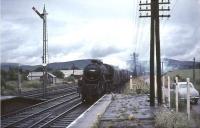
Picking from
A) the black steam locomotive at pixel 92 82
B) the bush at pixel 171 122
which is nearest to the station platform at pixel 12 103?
the black steam locomotive at pixel 92 82

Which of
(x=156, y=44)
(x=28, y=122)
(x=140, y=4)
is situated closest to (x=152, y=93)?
(x=156, y=44)

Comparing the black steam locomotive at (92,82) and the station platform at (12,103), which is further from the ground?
the black steam locomotive at (92,82)

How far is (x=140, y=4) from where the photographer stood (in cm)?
3347

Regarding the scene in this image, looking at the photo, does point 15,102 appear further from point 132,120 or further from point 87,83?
point 132,120

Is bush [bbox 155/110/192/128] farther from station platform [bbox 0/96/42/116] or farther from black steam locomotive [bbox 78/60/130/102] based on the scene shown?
black steam locomotive [bbox 78/60/130/102]

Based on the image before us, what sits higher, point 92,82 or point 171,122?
point 92,82

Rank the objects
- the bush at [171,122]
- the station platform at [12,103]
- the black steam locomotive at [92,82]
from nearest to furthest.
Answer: the bush at [171,122] < the station platform at [12,103] < the black steam locomotive at [92,82]

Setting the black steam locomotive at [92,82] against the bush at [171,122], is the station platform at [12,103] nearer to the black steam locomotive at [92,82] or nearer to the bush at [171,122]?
the black steam locomotive at [92,82]

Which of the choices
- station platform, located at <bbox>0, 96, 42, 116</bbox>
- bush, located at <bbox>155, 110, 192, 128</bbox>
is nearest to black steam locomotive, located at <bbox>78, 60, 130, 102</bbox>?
station platform, located at <bbox>0, 96, 42, 116</bbox>

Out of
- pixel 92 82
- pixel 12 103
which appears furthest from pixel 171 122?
pixel 92 82

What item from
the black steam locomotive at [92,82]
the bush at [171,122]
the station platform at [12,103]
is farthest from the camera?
the black steam locomotive at [92,82]

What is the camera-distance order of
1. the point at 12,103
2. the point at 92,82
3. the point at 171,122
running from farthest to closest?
1. the point at 92,82
2. the point at 12,103
3. the point at 171,122

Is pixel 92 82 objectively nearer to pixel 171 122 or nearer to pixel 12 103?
pixel 12 103

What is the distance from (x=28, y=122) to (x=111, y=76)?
24.1m
